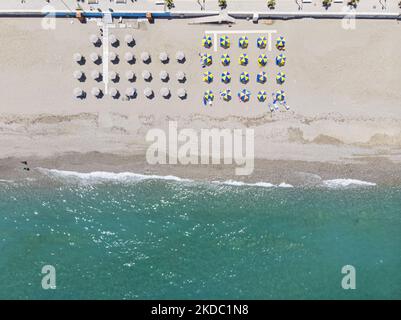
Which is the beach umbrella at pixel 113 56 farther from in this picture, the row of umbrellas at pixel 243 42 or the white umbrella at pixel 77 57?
the row of umbrellas at pixel 243 42

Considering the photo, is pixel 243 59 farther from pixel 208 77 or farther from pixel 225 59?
pixel 208 77

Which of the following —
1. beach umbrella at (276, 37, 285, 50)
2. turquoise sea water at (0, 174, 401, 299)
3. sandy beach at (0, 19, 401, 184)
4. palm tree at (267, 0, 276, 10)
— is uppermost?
palm tree at (267, 0, 276, 10)

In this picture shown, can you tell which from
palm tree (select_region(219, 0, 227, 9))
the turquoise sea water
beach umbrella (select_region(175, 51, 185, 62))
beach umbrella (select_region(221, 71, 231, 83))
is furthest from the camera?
the turquoise sea water

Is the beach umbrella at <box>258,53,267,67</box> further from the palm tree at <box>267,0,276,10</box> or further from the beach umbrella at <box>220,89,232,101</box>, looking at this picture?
the palm tree at <box>267,0,276,10</box>

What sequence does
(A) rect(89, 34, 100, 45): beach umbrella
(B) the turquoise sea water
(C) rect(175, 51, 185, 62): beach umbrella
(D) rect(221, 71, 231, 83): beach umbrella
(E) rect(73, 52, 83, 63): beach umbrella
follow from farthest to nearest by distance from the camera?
(B) the turquoise sea water, (D) rect(221, 71, 231, 83): beach umbrella, (C) rect(175, 51, 185, 62): beach umbrella, (E) rect(73, 52, 83, 63): beach umbrella, (A) rect(89, 34, 100, 45): beach umbrella

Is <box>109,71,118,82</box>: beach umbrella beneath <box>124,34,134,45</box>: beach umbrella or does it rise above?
beneath

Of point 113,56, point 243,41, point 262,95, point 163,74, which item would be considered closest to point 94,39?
point 113,56

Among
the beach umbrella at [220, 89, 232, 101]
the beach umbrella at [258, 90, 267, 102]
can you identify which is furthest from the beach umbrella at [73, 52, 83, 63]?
the beach umbrella at [258, 90, 267, 102]

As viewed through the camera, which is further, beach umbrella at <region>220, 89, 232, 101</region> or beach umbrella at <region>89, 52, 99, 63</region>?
beach umbrella at <region>220, 89, 232, 101</region>
